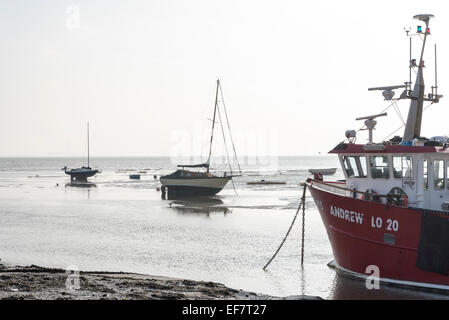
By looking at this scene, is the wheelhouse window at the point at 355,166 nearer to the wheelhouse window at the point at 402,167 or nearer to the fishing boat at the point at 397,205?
the fishing boat at the point at 397,205

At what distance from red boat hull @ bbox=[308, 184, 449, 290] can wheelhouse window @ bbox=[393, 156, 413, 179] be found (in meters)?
1.40

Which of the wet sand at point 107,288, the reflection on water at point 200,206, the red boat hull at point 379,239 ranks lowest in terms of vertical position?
the reflection on water at point 200,206

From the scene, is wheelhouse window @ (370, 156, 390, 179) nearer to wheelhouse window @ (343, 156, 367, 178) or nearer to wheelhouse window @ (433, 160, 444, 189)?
wheelhouse window @ (343, 156, 367, 178)

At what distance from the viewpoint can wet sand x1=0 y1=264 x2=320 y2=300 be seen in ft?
43.0

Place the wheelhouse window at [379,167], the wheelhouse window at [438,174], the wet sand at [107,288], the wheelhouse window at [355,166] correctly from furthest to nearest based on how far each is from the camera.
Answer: the wheelhouse window at [355,166] → the wheelhouse window at [379,167] → the wheelhouse window at [438,174] → the wet sand at [107,288]

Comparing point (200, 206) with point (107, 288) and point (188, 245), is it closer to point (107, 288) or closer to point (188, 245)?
point (188, 245)

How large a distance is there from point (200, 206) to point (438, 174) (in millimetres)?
29914

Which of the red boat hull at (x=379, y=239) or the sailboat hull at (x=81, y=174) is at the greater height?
the red boat hull at (x=379, y=239)

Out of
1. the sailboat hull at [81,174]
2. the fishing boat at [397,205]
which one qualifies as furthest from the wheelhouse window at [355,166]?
the sailboat hull at [81,174]

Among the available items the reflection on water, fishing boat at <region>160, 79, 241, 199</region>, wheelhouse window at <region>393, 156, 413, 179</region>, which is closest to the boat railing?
wheelhouse window at <region>393, 156, 413, 179</region>

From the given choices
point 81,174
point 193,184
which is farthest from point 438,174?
point 81,174

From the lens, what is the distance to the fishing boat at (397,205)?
15.4 metres

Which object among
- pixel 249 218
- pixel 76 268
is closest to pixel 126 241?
pixel 76 268
